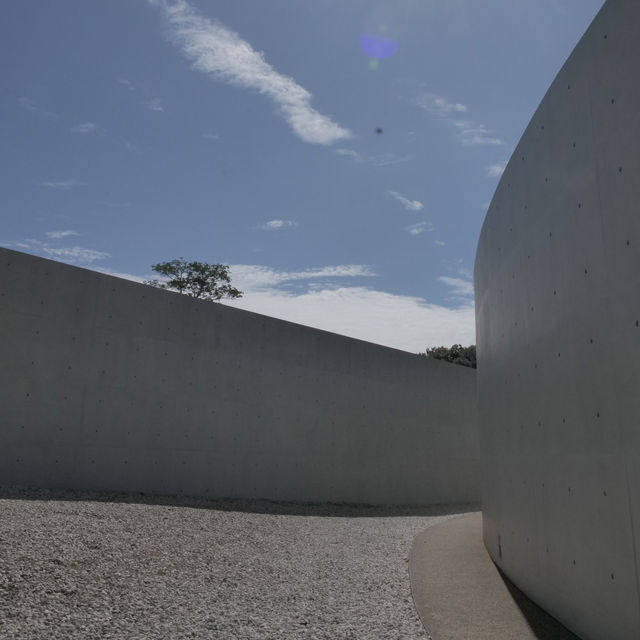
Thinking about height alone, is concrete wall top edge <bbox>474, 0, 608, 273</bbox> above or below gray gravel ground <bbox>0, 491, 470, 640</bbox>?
above

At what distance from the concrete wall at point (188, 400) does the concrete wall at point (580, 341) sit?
6.01m

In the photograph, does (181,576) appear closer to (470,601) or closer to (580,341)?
(470,601)

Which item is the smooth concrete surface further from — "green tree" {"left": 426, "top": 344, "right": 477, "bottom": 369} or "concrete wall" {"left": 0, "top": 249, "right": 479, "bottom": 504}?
"green tree" {"left": 426, "top": 344, "right": 477, "bottom": 369}

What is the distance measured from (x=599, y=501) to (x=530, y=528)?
1722 millimetres

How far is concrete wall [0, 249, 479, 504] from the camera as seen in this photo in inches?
343

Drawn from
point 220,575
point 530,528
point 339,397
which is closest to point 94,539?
point 220,575

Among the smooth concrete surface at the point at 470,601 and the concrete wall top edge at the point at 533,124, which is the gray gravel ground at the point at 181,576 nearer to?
the smooth concrete surface at the point at 470,601

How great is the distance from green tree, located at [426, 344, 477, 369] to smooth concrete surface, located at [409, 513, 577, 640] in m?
33.1

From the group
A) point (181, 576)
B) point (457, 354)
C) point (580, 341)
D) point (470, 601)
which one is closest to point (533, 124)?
point (580, 341)

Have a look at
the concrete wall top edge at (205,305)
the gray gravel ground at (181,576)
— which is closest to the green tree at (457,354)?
the concrete wall top edge at (205,305)

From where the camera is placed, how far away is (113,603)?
14.1 ft

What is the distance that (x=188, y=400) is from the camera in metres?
10.6

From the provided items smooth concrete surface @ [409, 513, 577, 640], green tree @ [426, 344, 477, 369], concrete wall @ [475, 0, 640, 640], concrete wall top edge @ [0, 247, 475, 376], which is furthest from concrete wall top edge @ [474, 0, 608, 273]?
green tree @ [426, 344, 477, 369]

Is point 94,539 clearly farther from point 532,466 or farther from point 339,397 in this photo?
point 339,397
